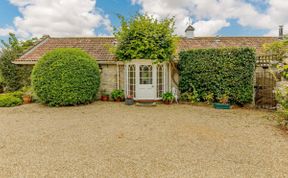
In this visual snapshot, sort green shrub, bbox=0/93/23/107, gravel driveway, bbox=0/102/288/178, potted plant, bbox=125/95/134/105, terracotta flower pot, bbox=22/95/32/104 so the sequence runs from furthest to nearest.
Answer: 1. terracotta flower pot, bbox=22/95/32/104
2. potted plant, bbox=125/95/134/105
3. green shrub, bbox=0/93/23/107
4. gravel driveway, bbox=0/102/288/178

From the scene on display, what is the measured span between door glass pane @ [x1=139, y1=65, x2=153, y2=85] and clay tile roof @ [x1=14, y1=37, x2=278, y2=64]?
76.9 inches

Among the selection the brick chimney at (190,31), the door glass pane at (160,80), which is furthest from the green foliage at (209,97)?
the brick chimney at (190,31)

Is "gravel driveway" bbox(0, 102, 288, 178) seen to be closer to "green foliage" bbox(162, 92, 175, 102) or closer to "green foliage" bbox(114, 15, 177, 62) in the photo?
"green foliage" bbox(162, 92, 175, 102)

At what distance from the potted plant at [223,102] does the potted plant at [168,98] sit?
7.82 feet

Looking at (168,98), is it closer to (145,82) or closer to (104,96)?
(145,82)

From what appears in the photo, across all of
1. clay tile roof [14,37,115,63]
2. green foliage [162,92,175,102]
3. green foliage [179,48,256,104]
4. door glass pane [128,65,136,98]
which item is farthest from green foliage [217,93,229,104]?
→ clay tile roof [14,37,115,63]

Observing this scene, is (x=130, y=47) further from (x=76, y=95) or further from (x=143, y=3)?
(x=143, y=3)

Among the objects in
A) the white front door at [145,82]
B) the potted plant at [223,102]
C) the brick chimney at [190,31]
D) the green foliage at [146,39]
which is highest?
the brick chimney at [190,31]

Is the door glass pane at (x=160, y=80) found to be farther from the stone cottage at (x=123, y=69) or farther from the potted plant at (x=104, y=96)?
the potted plant at (x=104, y=96)

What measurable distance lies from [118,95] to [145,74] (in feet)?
6.72

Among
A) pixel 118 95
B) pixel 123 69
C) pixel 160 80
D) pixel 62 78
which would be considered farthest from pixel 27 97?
pixel 160 80

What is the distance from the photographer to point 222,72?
912cm

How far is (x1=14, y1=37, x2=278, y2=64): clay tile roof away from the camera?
38.1 ft

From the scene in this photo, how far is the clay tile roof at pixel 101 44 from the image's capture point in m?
11.6
